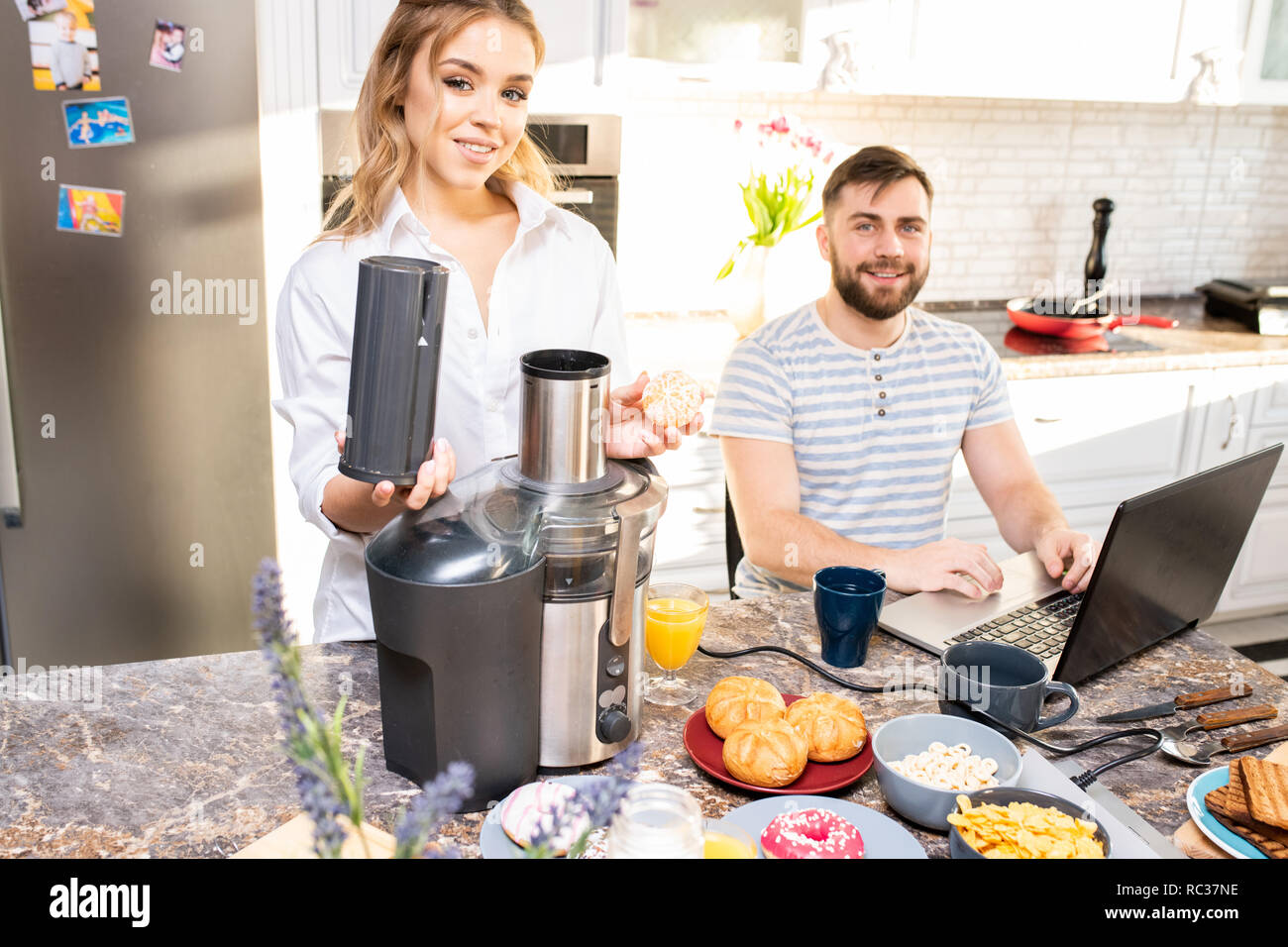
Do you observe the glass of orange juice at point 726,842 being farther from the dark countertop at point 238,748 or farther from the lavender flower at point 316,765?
the lavender flower at point 316,765

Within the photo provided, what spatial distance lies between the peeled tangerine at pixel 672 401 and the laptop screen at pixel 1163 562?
0.47 meters

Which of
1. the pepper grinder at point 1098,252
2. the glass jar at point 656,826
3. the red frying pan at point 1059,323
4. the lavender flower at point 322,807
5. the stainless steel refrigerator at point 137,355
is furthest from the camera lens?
the pepper grinder at point 1098,252

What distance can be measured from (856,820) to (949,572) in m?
0.63

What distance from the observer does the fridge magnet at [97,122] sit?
7.73 feet

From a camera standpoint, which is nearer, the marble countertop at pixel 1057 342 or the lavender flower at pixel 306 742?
the lavender flower at pixel 306 742

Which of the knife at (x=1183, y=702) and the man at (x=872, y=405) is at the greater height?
the man at (x=872, y=405)

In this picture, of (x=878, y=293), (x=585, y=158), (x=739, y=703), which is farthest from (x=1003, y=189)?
(x=739, y=703)

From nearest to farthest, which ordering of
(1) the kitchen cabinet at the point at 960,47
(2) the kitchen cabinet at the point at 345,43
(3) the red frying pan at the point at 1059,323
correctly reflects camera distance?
(2) the kitchen cabinet at the point at 345,43 < (1) the kitchen cabinet at the point at 960,47 < (3) the red frying pan at the point at 1059,323

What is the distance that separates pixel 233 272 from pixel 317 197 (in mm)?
264

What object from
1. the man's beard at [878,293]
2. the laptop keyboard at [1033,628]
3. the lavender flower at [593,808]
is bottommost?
the laptop keyboard at [1033,628]

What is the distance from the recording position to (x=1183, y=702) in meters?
1.35

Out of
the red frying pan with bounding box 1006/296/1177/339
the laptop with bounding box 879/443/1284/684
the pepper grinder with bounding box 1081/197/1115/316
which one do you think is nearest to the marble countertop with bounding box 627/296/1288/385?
the red frying pan with bounding box 1006/296/1177/339

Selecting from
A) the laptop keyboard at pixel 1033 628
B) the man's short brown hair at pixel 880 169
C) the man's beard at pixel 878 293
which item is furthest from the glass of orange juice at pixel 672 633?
the man's short brown hair at pixel 880 169

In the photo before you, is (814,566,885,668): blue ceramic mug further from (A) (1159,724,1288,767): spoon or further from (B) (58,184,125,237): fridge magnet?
(B) (58,184,125,237): fridge magnet
